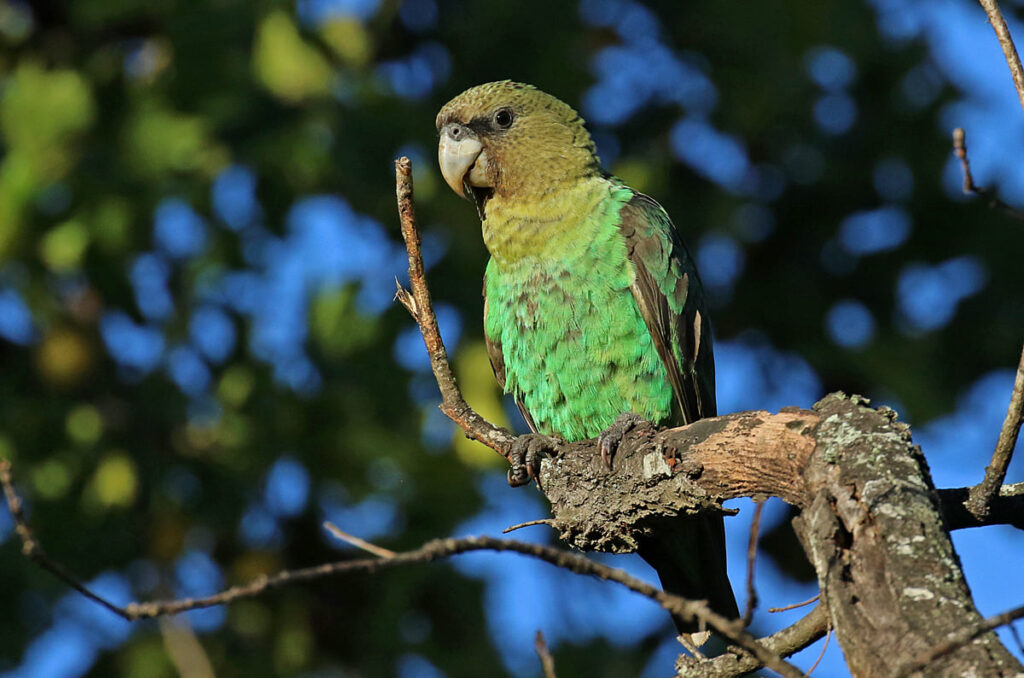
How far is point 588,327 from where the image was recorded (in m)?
4.09

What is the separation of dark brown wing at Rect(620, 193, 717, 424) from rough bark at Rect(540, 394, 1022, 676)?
3.87ft

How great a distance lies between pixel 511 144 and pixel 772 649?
107 inches

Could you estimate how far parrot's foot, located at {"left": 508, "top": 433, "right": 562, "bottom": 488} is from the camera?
3512mm

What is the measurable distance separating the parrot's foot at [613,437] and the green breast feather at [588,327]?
530 millimetres

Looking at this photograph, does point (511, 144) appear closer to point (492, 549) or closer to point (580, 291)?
point (580, 291)

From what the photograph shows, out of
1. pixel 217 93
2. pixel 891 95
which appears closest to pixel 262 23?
pixel 217 93

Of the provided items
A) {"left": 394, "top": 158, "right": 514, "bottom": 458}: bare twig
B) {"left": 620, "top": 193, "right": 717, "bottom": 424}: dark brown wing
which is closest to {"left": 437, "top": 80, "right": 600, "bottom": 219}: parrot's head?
{"left": 620, "top": 193, "right": 717, "bottom": 424}: dark brown wing

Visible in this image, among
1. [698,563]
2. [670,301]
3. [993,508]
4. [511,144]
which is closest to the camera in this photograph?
[993,508]

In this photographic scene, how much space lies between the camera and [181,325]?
20.6 ft

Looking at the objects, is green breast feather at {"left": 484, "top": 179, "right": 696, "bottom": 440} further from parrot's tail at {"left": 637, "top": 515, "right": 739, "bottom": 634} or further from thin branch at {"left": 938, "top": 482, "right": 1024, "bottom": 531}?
thin branch at {"left": 938, "top": 482, "right": 1024, "bottom": 531}

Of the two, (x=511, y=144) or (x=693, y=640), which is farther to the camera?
(x=511, y=144)

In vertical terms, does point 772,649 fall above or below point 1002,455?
below

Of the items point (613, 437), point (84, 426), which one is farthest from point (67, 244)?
point (613, 437)

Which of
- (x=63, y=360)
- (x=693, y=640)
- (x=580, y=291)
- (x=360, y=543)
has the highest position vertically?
(x=63, y=360)
